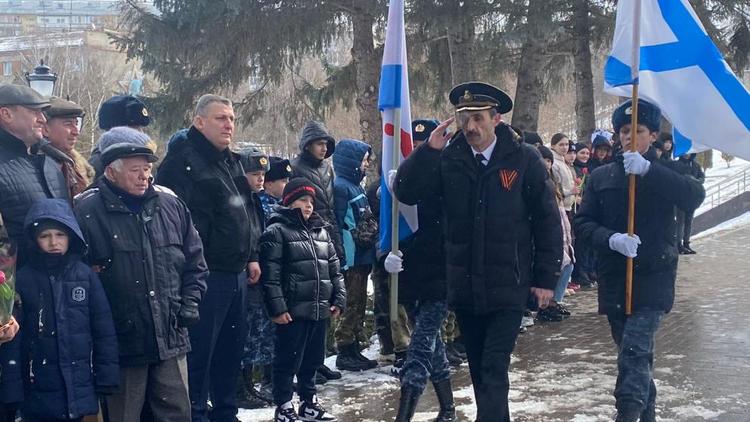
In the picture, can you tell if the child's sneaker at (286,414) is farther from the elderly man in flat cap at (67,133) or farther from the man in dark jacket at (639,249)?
the man in dark jacket at (639,249)

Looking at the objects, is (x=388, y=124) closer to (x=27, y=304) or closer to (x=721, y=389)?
(x=27, y=304)

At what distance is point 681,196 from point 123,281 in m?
3.22

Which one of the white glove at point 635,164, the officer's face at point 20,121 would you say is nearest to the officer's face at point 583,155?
the white glove at point 635,164

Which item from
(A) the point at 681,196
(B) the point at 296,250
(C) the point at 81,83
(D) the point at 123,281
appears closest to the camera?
(D) the point at 123,281

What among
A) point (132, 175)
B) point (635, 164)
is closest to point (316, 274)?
point (132, 175)

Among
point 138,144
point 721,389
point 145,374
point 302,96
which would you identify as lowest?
point 721,389

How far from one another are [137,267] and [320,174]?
2708mm

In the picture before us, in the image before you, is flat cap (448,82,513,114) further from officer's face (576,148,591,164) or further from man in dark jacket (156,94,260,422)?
officer's face (576,148,591,164)

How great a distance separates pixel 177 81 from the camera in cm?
1422

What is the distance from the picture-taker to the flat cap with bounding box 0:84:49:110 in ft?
15.1

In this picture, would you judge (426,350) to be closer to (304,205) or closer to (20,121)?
(304,205)

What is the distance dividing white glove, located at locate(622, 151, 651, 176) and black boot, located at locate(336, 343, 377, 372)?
3170 mm

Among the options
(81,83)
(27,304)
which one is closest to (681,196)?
(27,304)

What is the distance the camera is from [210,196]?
5453mm
